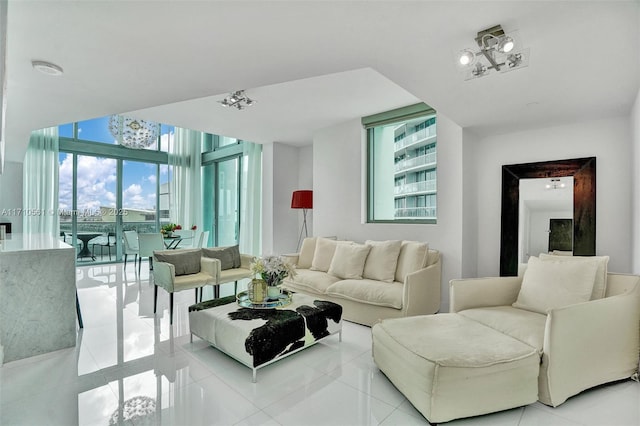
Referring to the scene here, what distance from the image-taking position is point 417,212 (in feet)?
14.0

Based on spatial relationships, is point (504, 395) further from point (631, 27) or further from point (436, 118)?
point (436, 118)

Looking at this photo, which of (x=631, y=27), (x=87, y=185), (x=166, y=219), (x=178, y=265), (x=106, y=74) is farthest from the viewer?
(x=166, y=219)

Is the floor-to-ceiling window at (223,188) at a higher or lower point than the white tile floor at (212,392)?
higher

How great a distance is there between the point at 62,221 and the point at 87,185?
94cm

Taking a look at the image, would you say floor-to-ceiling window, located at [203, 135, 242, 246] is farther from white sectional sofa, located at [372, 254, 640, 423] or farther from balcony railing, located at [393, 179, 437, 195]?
white sectional sofa, located at [372, 254, 640, 423]

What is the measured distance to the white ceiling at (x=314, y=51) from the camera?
1.59 m

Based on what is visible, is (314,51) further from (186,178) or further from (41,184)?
(186,178)

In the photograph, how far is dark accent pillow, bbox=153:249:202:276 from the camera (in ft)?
12.1

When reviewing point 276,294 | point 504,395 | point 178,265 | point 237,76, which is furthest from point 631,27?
point 178,265

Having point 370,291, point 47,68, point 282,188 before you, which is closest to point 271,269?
point 370,291

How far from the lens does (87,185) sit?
716 centimetres

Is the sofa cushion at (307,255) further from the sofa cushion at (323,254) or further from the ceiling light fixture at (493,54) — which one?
the ceiling light fixture at (493,54)

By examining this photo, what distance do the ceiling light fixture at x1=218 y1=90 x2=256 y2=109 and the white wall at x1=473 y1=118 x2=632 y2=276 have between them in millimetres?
3035

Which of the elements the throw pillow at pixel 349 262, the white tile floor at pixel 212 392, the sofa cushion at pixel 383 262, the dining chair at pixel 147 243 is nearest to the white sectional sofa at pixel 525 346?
the white tile floor at pixel 212 392
